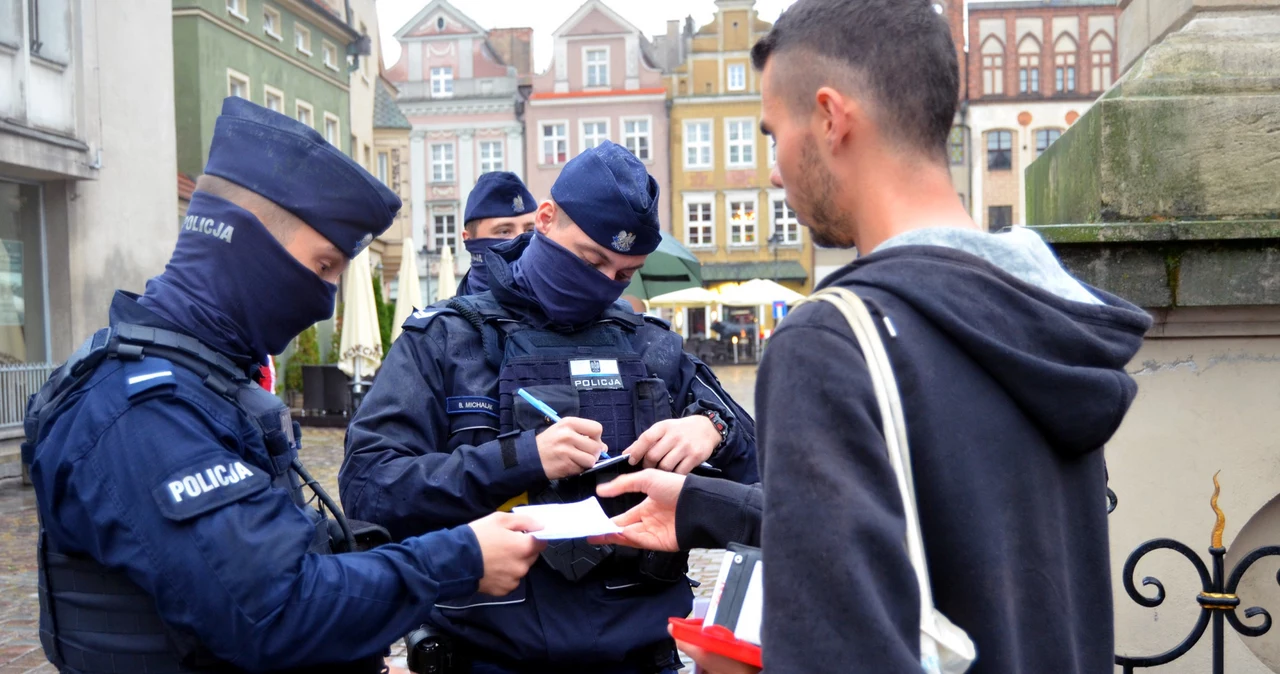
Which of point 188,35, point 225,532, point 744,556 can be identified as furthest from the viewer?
point 188,35

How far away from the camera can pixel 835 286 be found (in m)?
1.44

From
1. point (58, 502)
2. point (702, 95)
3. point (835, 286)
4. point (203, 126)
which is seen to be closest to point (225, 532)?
point (58, 502)

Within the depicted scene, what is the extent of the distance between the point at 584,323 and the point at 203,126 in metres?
20.0

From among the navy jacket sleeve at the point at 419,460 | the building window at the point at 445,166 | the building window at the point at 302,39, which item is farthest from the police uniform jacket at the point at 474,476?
the building window at the point at 445,166

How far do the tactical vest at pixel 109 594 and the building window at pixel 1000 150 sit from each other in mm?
50228

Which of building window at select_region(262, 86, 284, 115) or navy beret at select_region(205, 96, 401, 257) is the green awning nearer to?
building window at select_region(262, 86, 284, 115)

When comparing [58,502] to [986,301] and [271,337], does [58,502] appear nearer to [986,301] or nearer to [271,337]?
[271,337]

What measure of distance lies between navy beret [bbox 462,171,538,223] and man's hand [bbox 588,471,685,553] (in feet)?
11.7

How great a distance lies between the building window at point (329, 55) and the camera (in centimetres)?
2600

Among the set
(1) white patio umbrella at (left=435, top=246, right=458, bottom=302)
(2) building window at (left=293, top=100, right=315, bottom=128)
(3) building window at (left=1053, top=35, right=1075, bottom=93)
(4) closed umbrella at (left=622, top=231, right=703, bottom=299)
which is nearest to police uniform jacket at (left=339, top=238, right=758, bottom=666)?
(4) closed umbrella at (left=622, top=231, right=703, bottom=299)

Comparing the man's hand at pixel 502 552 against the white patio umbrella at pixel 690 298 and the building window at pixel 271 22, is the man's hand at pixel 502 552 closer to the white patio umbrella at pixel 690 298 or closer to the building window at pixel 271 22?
the building window at pixel 271 22

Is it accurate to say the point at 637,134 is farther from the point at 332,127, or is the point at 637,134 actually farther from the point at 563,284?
the point at 563,284

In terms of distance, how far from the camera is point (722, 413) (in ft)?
9.68

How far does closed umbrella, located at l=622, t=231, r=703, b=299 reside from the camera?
10.3 metres
